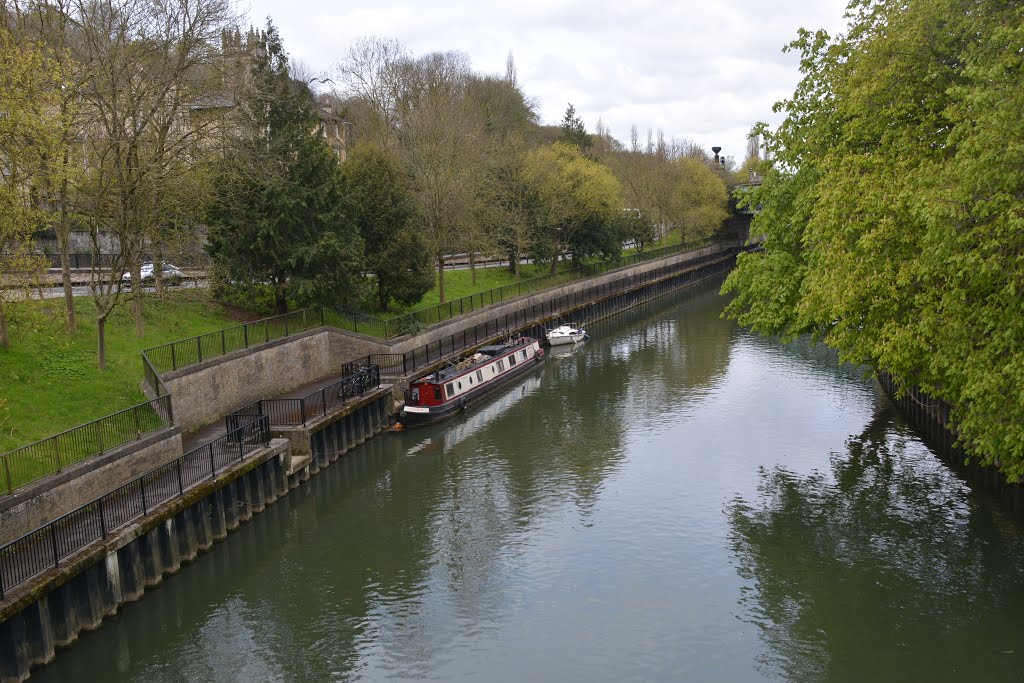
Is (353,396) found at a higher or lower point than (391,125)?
lower

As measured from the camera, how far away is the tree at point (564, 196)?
64.6m

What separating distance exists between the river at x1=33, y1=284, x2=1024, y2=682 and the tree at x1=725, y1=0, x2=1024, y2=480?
12.8 ft

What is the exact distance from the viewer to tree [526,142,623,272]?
64562mm

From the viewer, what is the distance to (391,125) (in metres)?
68.2

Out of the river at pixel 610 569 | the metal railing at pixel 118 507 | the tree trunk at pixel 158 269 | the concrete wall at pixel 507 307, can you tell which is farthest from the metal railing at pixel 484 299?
the metal railing at pixel 118 507

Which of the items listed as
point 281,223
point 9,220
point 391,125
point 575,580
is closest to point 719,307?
point 391,125

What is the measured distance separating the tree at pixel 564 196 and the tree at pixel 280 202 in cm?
2553

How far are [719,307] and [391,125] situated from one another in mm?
32612

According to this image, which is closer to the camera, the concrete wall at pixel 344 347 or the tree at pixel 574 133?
the concrete wall at pixel 344 347

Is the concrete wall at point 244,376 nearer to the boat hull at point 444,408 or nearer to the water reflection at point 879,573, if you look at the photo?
the boat hull at point 444,408

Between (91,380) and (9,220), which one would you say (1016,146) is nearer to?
(9,220)

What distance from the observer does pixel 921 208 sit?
18.5m

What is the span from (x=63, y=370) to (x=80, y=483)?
26.0 feet

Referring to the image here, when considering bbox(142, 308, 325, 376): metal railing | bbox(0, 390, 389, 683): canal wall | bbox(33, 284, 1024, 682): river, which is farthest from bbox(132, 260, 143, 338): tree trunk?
bbox(33, 284, 1024, 682): river
